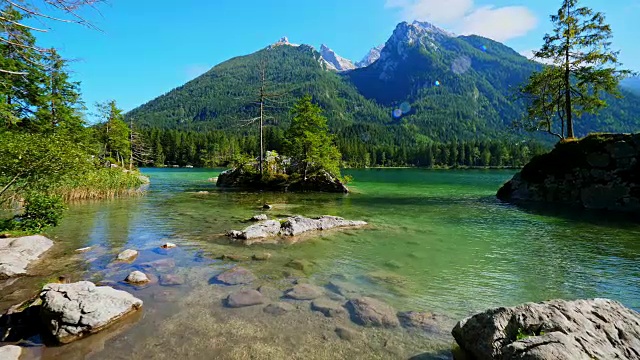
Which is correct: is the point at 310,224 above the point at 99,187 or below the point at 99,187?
below

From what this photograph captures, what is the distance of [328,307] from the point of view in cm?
875

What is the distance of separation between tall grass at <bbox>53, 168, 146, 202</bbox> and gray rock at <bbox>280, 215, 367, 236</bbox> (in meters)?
18.9

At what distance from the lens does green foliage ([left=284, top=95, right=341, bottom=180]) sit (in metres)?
41.8

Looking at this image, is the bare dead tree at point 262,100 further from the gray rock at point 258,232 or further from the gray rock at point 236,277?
the gray rock at point 236,277

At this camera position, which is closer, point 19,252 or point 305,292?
point 305,292

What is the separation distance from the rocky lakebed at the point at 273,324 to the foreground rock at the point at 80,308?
0.02 meters

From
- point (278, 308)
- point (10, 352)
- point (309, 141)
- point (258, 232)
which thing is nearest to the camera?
point (10, 352)

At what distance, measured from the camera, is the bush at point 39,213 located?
15.4 metres

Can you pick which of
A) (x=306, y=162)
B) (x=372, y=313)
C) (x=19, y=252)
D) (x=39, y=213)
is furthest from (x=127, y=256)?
(x=306, y=162)

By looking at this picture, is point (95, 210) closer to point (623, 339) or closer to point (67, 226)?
point (67, 226)

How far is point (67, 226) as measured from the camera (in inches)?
737

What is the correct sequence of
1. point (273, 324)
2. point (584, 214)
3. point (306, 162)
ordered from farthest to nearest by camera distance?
point (306, 162)
point (584, 214)
point (273, 324)

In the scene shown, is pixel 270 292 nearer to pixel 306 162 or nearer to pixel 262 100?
pixel 306 162

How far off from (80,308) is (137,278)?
2.89m
